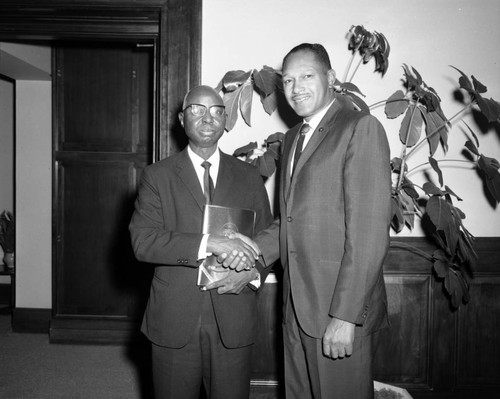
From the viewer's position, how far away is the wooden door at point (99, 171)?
13.8 feet

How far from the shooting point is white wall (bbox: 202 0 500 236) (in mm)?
2785

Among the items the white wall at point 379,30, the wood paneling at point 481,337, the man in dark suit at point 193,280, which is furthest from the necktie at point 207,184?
the wood paneling at point 481,337

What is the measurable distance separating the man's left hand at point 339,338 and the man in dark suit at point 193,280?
421 mm

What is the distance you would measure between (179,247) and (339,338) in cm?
67

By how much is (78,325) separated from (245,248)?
2957 mm

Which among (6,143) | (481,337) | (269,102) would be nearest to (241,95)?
(269,102)

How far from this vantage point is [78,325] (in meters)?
4.14

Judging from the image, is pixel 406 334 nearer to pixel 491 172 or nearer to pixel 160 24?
pixel 491 172

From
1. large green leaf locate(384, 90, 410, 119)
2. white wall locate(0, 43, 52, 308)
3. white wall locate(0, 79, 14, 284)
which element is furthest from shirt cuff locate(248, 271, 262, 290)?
white wall locate(0, 79, 14, 284)

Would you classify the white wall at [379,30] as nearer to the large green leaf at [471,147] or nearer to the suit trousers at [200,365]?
the large green leaf at [471,147]

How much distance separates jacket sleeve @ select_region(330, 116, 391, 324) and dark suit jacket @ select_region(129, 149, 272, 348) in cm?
49

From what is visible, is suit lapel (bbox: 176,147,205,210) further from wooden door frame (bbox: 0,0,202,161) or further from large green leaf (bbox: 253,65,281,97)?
wooden door frame (bbox: 0,0,202,161)

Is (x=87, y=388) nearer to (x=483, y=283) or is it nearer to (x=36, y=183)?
(x=36, y=183)

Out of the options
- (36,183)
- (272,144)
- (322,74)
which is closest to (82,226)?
(36,183)
